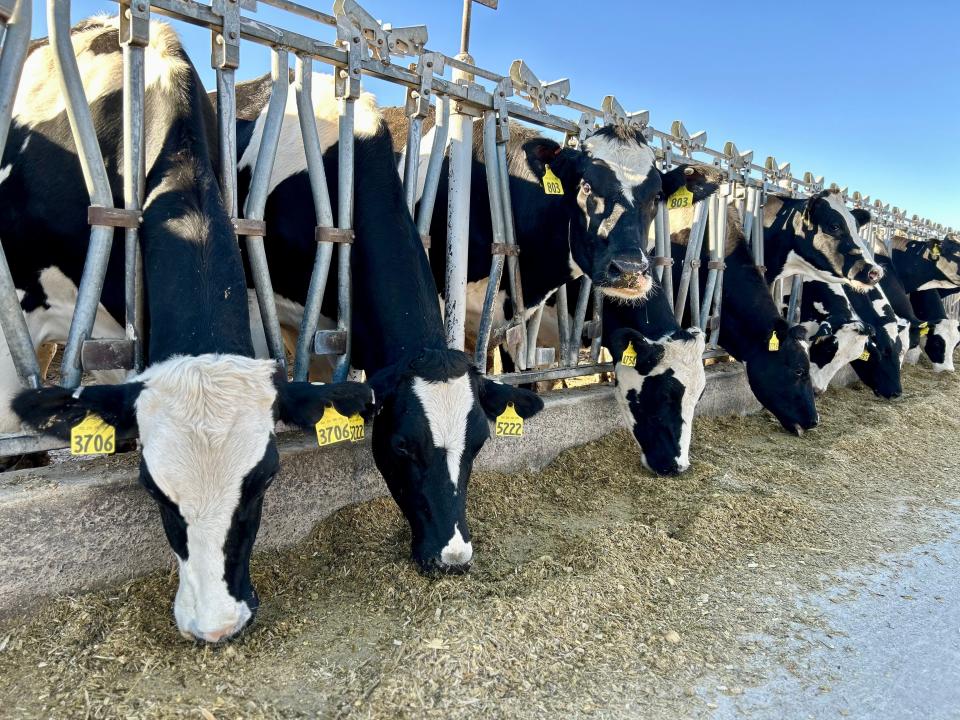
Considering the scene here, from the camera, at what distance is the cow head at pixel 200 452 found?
234cm

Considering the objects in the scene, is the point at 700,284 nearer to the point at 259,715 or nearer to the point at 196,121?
the point at 196,121

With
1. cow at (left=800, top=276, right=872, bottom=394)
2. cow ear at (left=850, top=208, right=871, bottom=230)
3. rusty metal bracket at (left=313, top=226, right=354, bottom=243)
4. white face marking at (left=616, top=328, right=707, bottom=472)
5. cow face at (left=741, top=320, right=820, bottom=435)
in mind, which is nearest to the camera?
rusty metal bracket at (left=313, top=226, right=354, bottom=243)

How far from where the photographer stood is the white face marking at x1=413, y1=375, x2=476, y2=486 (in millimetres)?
3059

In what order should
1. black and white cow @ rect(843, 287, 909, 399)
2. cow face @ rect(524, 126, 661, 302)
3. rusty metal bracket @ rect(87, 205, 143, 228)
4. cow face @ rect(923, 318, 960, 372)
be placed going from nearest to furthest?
1. rusty metal bracket @ rect(87, 205, 143, 228)
2. cow face @ rect(524, 126, 661, 302)
3. black and white cow @ rect(843, 287, 909, 399)
4. cow face @ rect(923, 318, 960, 372)

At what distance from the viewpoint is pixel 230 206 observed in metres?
3.42

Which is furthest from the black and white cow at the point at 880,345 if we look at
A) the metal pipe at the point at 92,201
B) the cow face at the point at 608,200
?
the metal pipe at the point at 92,201

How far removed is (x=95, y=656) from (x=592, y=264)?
3.59 metres

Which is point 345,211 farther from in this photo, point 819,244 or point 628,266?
point 819,244

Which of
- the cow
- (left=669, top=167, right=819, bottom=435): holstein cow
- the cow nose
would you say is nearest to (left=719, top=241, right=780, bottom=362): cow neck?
Answer: (left=669, top=167, right=819, bottom=435): holstein cow

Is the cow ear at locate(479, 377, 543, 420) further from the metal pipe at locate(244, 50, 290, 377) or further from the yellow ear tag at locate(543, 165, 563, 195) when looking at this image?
the yellow ear tag at locate(543, 165, 563, 195)

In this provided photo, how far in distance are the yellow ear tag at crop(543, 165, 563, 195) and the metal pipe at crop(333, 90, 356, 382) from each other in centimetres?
165

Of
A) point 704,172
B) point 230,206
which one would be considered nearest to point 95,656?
point 230,206

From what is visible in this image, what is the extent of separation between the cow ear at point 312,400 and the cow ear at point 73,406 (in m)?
0.50

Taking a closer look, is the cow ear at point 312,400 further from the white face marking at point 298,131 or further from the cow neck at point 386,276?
the white face marking at point 298,131
